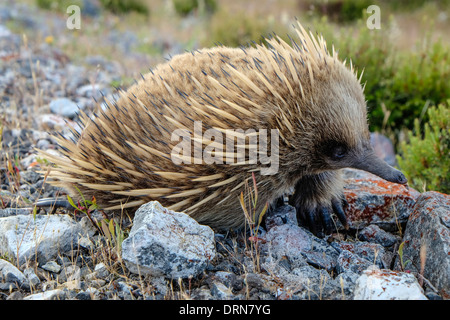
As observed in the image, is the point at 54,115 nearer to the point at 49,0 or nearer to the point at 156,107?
the point at 156,107

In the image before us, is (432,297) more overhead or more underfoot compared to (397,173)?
more underfoot

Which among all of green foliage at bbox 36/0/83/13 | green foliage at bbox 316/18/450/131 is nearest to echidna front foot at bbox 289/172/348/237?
green foliage at bbox 316/18/450/131

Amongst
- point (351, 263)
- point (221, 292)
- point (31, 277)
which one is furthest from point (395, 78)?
point (31, 277)

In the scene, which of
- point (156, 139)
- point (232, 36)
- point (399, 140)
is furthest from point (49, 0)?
point (156, 139)

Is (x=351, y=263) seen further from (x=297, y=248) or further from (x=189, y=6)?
(x=189, y=6)

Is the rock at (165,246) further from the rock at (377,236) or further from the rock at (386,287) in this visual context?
the rock at (377,236)

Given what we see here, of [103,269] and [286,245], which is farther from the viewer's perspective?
[286,245]

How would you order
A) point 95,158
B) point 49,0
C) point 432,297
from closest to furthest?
point 432,297 < point 95,158 < point 49,0
